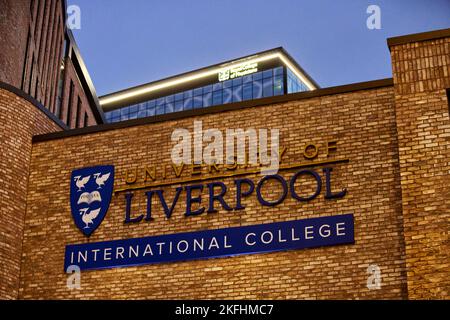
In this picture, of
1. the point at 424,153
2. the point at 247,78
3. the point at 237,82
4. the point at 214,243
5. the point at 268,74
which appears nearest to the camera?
the point at 424,153

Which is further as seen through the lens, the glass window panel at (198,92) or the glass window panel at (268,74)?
the glass window panel at (198,92)

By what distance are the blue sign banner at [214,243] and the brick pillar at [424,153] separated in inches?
72.8

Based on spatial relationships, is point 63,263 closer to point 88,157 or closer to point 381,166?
point 88,157

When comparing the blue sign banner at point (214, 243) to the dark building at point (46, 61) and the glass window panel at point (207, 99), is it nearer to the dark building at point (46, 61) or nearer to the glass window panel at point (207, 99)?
the dark building at point (46, 61)

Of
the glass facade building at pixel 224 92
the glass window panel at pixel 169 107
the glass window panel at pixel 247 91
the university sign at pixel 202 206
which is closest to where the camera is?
the university sign at pixel 202 206

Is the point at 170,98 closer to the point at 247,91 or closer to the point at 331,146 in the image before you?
the point at 247,91

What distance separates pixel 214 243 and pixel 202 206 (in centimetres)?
103

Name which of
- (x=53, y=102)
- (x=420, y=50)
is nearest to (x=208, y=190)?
(x=420, y=50)

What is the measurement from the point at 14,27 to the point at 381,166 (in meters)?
17.4

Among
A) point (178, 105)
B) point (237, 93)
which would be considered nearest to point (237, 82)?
point (237, 93)

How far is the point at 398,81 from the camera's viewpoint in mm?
19297

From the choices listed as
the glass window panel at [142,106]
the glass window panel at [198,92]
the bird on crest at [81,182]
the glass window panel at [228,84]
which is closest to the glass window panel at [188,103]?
the glass window panel at [198,92]

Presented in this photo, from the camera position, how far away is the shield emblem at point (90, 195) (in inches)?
863

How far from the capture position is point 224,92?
86.8 meters
